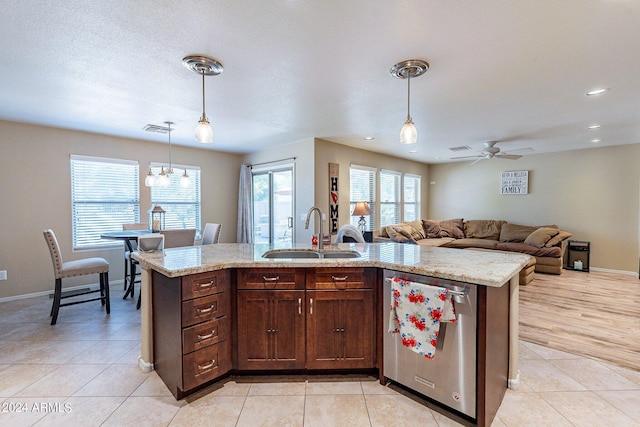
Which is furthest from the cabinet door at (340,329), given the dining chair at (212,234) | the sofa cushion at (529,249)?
the sofa cushion at (529,249)

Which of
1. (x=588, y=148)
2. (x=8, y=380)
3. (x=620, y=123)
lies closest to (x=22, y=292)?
(x=8, y=380)

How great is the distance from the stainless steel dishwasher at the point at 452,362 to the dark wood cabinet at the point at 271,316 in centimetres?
71

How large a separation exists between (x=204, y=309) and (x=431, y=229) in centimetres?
622

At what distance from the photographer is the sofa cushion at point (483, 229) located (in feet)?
22.8

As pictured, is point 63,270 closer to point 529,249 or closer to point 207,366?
point 207,366

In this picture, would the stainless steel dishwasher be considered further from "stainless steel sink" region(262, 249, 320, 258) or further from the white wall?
the white wall

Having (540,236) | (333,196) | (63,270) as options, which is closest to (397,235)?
(333,196)

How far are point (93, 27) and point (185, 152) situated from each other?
3.98 meters

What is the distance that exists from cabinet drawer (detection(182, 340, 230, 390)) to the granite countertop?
1.84ft

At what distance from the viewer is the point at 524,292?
452 centimetres

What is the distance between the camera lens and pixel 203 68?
2426 mm

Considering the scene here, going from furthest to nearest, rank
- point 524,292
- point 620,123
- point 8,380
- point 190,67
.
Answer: point 524,292, point 620,123, point 190,67, point 8,380

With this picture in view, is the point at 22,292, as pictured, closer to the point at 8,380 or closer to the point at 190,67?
the point at 8,380

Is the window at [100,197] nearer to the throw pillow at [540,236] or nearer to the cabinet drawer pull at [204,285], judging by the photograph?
the cabinet drawer pull at [204,285]
